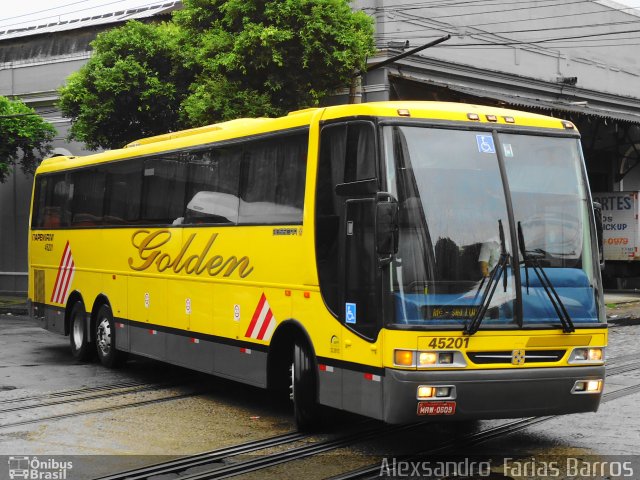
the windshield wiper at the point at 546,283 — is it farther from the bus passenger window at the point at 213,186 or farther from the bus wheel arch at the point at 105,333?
the bus wheel arch at the point at 105,333

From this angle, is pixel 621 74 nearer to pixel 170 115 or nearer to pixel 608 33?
pixel 608 33

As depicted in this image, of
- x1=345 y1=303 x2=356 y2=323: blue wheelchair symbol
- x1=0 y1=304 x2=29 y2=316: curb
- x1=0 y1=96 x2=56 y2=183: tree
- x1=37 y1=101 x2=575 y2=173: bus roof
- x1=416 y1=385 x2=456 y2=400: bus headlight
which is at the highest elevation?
x1=0 y1=96 x2=56 y2=183: tree

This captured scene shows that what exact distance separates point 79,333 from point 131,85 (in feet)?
34.5

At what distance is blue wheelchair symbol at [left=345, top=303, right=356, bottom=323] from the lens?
8500mm

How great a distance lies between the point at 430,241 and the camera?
8094 mm

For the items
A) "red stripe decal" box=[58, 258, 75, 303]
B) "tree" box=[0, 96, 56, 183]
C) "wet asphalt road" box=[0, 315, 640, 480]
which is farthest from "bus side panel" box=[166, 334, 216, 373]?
"tree" box=[0, 96, 56, 183]

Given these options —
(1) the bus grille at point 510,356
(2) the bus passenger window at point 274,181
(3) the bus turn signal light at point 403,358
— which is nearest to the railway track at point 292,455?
(3) the bus turn signal light at point 403,358

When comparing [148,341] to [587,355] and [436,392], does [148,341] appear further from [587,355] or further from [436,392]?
[587,355]

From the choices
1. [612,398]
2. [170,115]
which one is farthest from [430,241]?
[170,115]

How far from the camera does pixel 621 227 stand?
3241cm

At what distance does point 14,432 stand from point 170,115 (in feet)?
53.9

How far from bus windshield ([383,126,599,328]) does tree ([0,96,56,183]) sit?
21898 mm

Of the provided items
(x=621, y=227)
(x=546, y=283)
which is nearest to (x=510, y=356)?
(x=546, y=283)

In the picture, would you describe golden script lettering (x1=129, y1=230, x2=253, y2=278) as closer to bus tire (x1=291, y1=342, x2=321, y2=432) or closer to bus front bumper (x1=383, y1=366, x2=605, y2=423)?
bus tire (x1=291, y1=342, x2=321, y2=432)
